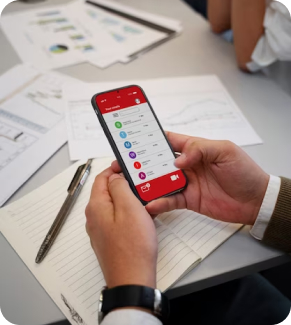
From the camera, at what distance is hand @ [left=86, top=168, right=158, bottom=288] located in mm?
395

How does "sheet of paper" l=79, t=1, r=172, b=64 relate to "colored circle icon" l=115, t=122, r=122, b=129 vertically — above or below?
below

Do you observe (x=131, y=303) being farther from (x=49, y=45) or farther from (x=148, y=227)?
(x=49, y=45)

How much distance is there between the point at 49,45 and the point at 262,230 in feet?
Answer: 2.36

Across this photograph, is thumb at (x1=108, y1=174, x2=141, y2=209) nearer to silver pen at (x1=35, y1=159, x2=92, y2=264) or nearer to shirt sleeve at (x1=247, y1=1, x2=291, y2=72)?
silver pen at (x1=35, y1=159, x2=92, y2=264)

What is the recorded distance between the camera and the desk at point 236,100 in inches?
16.6

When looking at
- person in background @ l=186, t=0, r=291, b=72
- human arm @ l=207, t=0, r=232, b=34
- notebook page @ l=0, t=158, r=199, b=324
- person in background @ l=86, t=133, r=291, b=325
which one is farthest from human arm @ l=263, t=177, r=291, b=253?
human arm @ l=207, t=0, r=232, b=34

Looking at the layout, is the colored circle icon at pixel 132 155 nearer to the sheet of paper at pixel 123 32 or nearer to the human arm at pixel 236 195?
the human arm at pixel 236 195

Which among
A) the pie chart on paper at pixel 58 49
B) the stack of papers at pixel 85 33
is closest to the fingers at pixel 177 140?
the stack of papers at pixel 85 33

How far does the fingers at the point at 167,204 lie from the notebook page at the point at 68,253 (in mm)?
29

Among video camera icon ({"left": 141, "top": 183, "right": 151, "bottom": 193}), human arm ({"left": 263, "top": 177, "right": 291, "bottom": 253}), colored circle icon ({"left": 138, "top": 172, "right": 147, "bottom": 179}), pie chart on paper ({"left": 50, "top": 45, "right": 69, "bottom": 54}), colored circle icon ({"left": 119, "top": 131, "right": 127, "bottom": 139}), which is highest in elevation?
pie chart on paper ({"left": 50, "top": 45, "right": 69, "bottom": 54})

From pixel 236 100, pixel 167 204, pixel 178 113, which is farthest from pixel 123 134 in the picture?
pixel 236 100

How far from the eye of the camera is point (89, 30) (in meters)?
0.97

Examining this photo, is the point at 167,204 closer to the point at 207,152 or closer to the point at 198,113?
the point at 207,152

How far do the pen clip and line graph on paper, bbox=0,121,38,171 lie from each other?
0.12m
